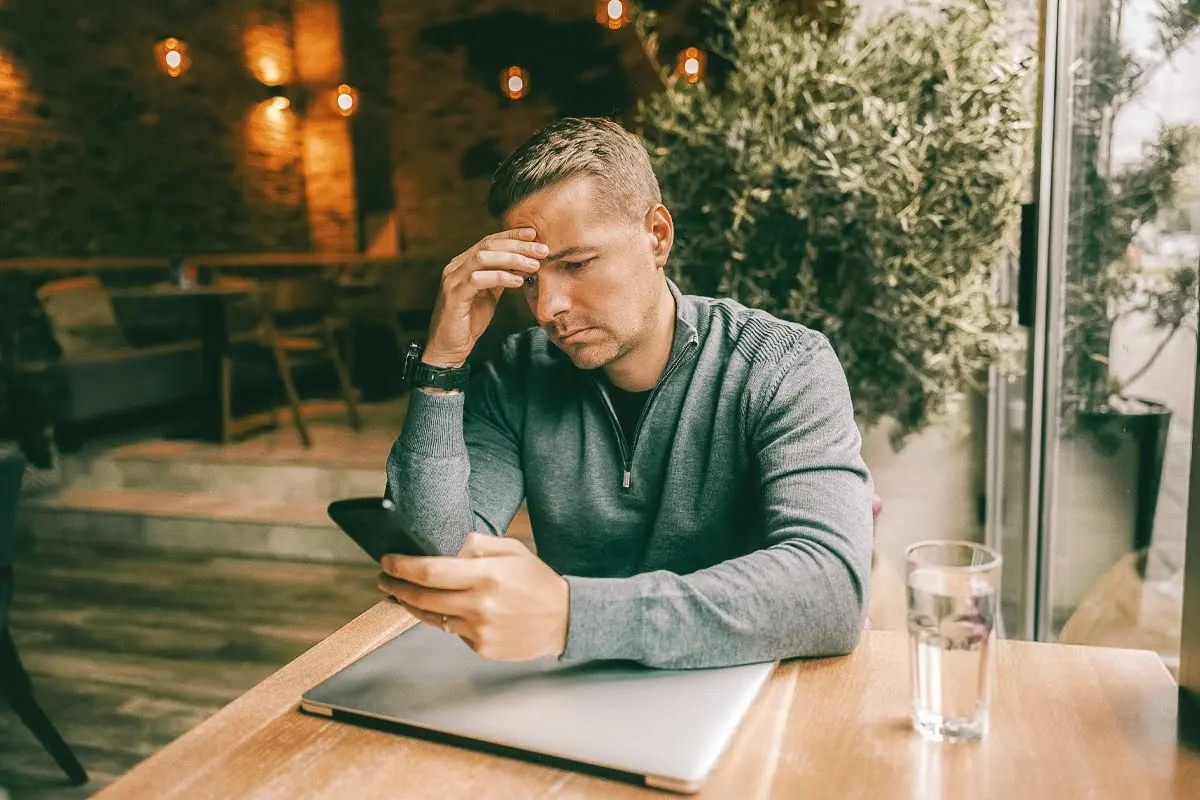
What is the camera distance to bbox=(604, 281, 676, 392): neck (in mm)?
1354

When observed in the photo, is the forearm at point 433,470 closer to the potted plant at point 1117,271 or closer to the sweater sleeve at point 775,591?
the sweater sleeve at point 775,591

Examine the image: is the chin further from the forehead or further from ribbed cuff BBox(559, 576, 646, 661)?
ribbed cuff BBox(559, 576, 646, 661)

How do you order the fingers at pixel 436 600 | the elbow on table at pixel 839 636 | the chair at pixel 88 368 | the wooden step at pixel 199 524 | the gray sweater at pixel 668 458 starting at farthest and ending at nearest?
the chair at pixel 88 368
the wooden step at pixel 199 524
the gray sweater at pixel 668 458
the elbow on table at pixel 839 636
the fingers at pixel 436 600

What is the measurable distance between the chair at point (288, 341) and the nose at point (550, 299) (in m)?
4.02

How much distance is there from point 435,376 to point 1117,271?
150 cm

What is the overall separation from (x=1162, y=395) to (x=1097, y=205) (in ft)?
1.62

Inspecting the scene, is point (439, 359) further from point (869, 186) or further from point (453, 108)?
point (453, 108)

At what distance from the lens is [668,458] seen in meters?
1.29

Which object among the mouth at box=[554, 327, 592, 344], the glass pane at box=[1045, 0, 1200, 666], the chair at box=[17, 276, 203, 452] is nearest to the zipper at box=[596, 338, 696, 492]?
the mouth at box=[554, 327, 592, 344]

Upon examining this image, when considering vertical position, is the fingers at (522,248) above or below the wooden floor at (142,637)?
above

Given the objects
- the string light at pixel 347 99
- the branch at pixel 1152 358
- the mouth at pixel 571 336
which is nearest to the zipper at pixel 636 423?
the mouth at pixel 571 336

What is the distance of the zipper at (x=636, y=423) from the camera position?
1302mm

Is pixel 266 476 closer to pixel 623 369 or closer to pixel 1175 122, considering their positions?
pixel 623 369

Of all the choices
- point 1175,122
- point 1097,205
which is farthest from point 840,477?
point 1097,205
